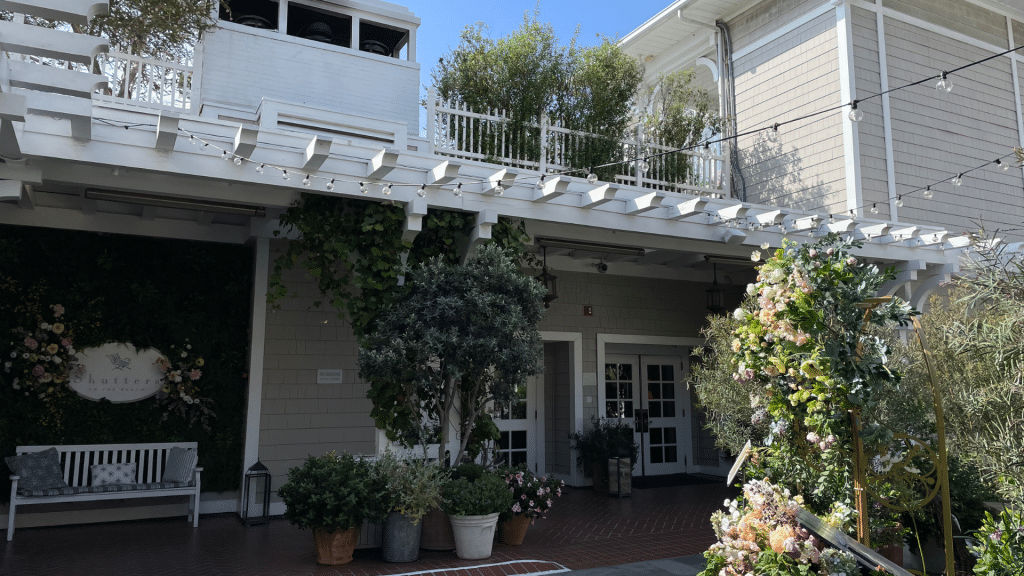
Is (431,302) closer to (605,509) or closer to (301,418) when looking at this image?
(301,418)

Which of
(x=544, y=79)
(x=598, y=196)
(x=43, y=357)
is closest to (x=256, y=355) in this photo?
(x=43, y=357)

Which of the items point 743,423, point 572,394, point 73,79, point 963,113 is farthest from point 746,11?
point 73,79

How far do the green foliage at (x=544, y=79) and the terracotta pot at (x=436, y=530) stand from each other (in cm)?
563

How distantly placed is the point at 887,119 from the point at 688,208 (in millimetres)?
4451

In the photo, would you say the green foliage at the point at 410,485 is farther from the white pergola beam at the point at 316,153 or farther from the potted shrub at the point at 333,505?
the white pergola beam at the point at 316,153

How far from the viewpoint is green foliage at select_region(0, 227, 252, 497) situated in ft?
21.9

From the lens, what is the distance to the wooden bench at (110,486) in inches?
238

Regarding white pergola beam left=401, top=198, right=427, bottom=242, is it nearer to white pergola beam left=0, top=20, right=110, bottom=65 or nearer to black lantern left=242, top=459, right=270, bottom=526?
white pergola beam left=0, top=20, right=110, bottom=65

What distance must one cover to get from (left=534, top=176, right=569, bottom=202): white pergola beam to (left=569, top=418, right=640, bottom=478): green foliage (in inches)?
154

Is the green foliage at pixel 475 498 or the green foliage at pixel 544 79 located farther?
the green foliage at pixel 544 79

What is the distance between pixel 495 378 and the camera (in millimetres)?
5641

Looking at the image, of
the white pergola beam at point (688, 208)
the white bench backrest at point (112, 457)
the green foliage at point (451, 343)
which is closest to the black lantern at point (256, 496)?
the white bench backrest at point (112, 457)

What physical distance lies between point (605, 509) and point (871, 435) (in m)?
4.84

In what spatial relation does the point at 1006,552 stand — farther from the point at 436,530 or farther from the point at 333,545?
the point at 333,545
